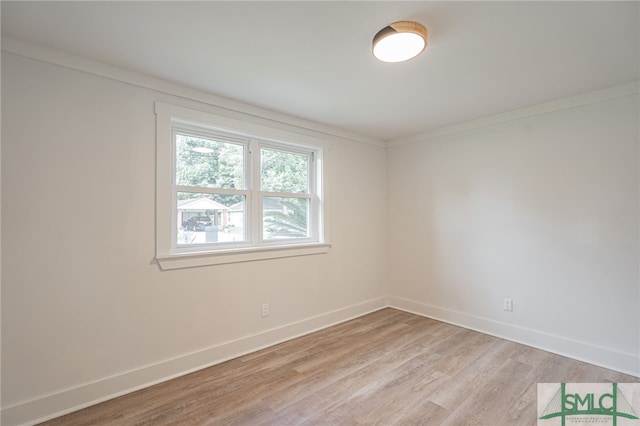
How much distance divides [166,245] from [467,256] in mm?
3176

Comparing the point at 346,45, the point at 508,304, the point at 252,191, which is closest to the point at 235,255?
the point at 252,191

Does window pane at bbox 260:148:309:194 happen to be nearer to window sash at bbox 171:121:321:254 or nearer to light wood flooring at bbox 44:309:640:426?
window sash at bbox 171:121:321:254

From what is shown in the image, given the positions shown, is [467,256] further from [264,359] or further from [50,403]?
[50,403]

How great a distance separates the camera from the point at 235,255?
280 cm

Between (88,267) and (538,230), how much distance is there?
389 cm

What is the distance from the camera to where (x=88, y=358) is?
2.08 meters

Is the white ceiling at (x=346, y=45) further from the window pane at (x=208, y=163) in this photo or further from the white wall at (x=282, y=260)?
the window pane at (x=208, y=163)

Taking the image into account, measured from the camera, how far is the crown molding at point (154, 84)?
74.7 inches

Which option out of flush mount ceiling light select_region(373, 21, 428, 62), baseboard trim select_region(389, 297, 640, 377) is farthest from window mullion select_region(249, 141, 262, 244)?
baseboard trim select_region(389, 297, 640, 377)

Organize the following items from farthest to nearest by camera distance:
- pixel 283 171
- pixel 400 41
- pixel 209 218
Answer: pixel 283 171
pixel 209 218
pixel 400 41

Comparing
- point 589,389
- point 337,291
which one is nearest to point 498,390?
point 589,389

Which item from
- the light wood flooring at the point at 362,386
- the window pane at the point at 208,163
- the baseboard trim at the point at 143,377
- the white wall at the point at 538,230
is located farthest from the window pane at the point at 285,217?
the white wall at the point at 538,230

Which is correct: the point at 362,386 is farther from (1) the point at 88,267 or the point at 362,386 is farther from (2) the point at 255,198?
(1) the point at 88,267

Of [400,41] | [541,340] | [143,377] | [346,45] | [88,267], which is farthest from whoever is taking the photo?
[541,340]
